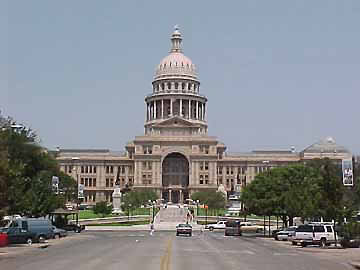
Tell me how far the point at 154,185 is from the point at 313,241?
4670 inches

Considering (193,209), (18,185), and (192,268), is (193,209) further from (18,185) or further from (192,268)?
(192,268)

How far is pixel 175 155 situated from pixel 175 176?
520 centimetres

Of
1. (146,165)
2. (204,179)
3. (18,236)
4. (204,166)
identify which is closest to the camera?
(18,236)

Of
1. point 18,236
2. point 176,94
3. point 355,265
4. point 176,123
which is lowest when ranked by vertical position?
point 355,265

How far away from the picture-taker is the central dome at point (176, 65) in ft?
595

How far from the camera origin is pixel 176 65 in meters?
183

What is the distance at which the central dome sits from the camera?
181500 mm

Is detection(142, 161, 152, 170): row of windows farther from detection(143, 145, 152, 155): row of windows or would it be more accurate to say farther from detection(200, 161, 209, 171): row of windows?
detection(200, 161, 209, 171): row of windows

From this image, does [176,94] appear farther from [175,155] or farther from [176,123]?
[175,155]

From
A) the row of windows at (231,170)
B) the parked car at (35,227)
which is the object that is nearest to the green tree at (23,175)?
the parked car at (35,227)

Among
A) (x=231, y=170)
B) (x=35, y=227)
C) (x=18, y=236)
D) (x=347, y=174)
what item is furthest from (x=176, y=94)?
(x=347, y=174)

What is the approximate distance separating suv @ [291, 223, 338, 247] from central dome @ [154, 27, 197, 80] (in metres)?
136

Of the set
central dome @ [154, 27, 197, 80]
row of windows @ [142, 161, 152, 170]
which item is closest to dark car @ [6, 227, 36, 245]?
row of windows @ [142, 161, 152, 170]

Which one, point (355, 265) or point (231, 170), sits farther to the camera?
point (231, 170)
